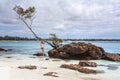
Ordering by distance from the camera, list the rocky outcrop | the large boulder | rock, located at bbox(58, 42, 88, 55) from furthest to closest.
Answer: the large boulder
the rocky outcrop
rock, located at bbox(58, 42, 88, 55)

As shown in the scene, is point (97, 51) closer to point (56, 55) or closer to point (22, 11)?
point (56, 55)

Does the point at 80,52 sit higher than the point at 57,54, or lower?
higher

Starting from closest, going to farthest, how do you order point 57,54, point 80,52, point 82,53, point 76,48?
point 76,48, point 80,52, point 82,53, point 57,54

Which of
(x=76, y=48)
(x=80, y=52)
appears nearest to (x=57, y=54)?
(x=76, y=48)

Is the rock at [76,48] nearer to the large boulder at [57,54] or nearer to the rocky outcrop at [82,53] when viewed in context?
the rocky outcrop at [82,53]

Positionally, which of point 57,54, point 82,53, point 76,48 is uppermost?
point 76,48

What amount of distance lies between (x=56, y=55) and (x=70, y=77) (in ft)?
51.6

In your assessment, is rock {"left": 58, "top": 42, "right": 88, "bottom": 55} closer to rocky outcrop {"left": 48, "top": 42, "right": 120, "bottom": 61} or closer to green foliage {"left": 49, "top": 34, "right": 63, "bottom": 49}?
rocky outcrop {"left": 48, "top": 42, "right": 120, "bottom": 61}

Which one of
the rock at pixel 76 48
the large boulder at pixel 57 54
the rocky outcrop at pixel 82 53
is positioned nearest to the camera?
the rock at pixel 76 48

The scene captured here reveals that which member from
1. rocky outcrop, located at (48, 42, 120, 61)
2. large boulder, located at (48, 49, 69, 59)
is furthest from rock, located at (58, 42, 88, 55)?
large boulder, located at (48, 49, 69, 59)

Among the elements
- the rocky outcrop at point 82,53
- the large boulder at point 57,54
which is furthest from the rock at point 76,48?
the large boulder at point 57,54

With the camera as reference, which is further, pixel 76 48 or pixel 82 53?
pixel 82 53

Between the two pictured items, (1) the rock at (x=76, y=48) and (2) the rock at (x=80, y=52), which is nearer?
(1) the rock at (x=76, y=48)

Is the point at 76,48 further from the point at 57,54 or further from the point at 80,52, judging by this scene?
the point at 57,54
